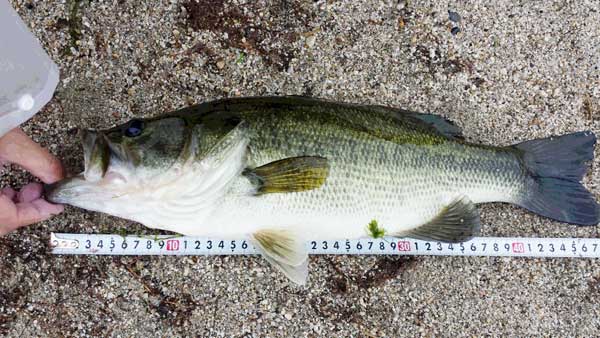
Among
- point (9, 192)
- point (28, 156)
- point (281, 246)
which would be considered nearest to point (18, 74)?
point (28, 156)

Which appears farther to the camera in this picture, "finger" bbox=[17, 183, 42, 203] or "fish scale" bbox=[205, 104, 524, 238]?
"finger" bbox=[17, 183, 42, 203]

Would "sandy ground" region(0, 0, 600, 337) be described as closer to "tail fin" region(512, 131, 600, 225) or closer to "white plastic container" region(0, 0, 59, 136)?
"tail fin" region(512, 131, 600, 225)

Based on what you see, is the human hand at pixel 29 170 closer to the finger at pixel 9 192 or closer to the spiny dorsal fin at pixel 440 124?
the finger at pixel 9 192

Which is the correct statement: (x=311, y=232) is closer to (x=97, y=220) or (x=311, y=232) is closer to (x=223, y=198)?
(x=223, y=198)

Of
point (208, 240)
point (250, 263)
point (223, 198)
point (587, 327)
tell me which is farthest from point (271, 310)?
point (587, 327)

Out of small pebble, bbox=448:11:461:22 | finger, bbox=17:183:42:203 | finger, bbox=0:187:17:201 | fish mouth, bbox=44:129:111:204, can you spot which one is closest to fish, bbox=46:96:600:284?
fish mouth, bbox=44:129:111:204

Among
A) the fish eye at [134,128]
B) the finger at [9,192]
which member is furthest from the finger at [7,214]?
the fish eye at [134,128]
